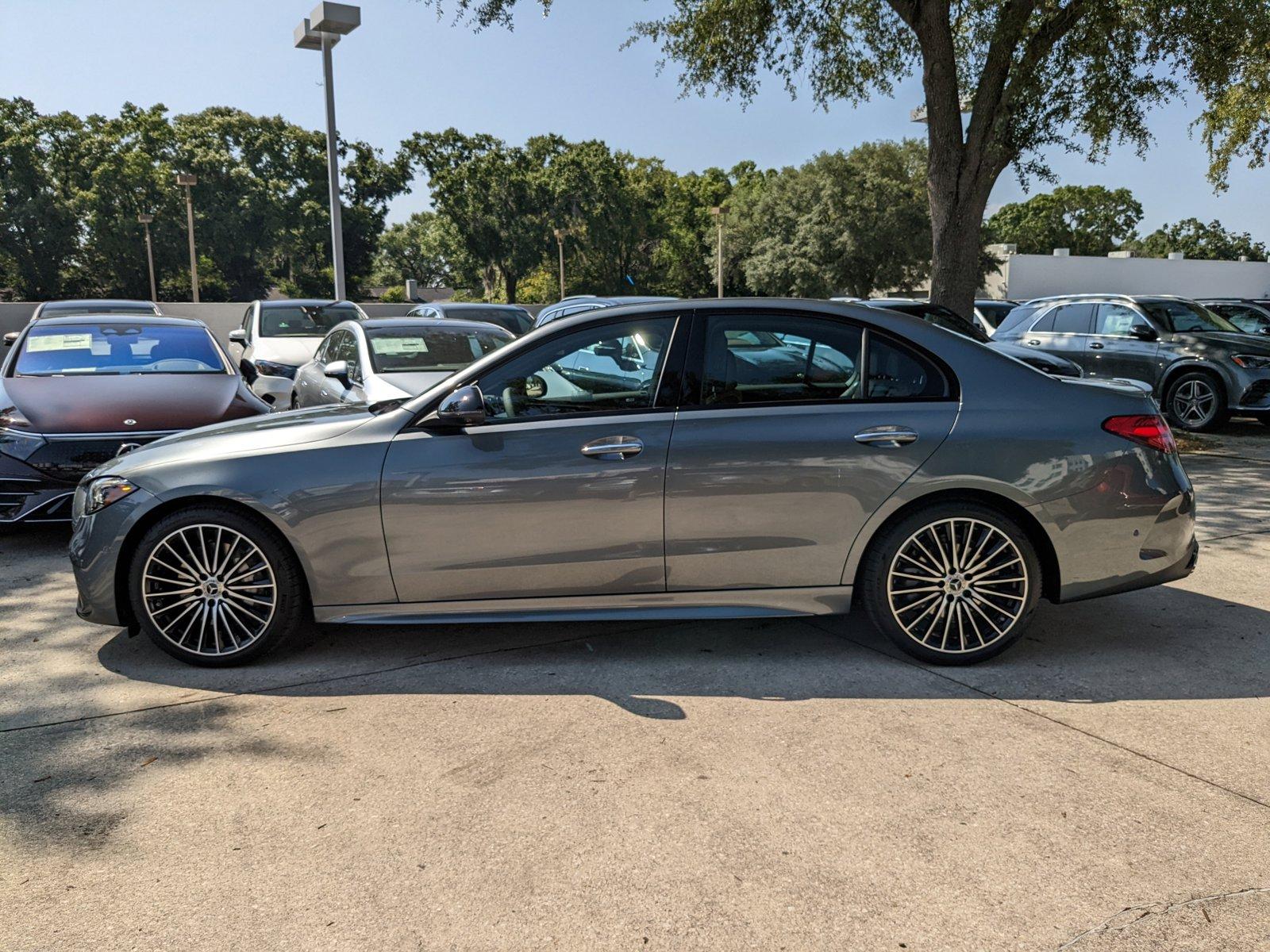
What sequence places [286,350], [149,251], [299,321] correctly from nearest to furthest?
[286,350], [299,321], [149,251]

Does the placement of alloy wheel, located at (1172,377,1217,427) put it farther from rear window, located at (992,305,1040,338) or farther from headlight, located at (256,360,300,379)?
headlight, located at (256,360,300,379)

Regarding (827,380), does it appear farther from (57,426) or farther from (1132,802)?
(57,426)

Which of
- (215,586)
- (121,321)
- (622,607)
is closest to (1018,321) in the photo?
(121,321)

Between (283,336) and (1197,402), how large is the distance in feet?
39.3

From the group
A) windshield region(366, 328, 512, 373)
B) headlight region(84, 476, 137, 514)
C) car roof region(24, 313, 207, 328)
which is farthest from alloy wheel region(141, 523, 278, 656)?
car roof region(24, 313, 207, 328)

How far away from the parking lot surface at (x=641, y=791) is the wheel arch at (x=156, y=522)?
0.36 metres

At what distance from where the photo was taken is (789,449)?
14.4ft

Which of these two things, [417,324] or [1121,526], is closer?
[1121,526]

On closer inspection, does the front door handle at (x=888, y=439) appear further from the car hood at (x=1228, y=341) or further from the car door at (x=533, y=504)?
the car hood at (x=1228, y=341)

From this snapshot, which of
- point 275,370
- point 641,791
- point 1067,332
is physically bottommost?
point 641,791

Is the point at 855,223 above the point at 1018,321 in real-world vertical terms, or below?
above

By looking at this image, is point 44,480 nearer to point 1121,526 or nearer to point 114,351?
point 114,351

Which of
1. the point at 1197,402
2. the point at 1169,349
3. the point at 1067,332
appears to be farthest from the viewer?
the point at 1067,332

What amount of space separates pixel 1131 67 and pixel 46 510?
1356 cm
